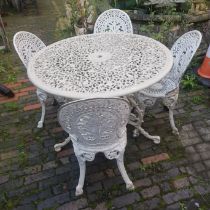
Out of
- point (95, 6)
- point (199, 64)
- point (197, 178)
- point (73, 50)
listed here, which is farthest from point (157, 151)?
point (95, 6)

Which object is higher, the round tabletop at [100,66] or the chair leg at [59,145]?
the round tabletop at [100,66]

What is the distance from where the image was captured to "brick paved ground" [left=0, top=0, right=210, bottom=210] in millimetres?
2484

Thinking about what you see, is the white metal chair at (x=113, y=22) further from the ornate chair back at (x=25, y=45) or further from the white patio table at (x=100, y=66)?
the ornate chair back at (x=25, y=45)

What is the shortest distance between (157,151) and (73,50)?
1.46 meters

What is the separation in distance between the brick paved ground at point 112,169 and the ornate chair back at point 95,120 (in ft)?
1.82

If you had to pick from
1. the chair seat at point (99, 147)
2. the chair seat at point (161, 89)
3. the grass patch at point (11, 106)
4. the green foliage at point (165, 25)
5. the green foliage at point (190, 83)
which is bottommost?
the grass patch at point (11, 106)

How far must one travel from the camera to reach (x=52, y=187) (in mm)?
2650

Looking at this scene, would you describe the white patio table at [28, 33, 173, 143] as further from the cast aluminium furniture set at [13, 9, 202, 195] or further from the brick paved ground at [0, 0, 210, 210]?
the brick paved ground at [0, 0, 210, 210]

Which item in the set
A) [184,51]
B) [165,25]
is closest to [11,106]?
[184,51]

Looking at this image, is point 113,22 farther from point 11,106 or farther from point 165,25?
point 11,106

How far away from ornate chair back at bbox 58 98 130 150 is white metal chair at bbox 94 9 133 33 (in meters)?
1.87

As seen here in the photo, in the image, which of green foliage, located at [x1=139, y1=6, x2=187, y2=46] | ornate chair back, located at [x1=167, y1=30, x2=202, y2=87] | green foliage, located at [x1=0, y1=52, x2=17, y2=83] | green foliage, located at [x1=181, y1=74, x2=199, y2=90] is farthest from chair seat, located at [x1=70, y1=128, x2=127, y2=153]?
green foliage, located at [x1=0, y1=52, x2=17, y2=83]

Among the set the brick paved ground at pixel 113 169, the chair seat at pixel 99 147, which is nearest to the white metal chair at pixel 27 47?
the brick paved ground at pixel 113 169

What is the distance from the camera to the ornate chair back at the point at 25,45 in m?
3.04
